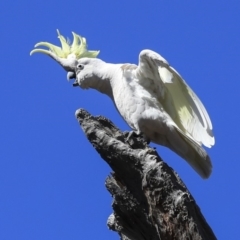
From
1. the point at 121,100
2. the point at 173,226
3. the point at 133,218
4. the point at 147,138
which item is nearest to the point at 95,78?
the point at 121,100

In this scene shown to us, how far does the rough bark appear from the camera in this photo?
473cm

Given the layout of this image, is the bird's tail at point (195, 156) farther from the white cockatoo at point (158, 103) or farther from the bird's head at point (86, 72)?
the bird's head at point (86, 72)

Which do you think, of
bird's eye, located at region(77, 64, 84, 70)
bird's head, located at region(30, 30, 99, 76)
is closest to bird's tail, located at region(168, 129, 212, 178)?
bird's eye, located at region(77, 64, 84, 70)

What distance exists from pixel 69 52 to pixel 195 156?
1.80 metres

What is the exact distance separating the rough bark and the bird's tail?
67cm

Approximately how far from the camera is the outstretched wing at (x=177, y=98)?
6.05 metres

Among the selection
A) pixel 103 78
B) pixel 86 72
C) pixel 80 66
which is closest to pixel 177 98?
pixel 103 78

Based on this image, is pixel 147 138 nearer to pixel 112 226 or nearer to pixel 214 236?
pixel 112 226

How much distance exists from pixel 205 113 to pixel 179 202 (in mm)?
1531

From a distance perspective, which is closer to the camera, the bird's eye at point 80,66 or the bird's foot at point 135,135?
the bird's foot at point 135,135

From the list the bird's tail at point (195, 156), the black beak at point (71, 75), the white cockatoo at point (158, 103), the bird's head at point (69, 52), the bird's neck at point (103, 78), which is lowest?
the bird's tail at point (195, 156)

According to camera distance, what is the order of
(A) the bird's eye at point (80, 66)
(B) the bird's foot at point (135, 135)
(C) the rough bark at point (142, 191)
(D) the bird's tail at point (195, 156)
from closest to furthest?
(C) the rough bark at point (142, 191) → (B) the bird's foot at point (135, 135) → (D) the bird's tail at point (195, 156) → (A) the bird's eye at point (80, 66)

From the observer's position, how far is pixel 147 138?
20.1ft

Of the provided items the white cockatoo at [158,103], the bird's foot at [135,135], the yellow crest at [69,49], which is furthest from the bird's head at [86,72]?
the bird's foot at [135,135]
